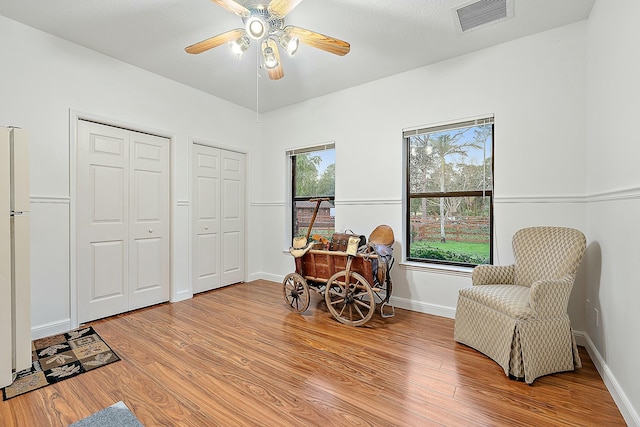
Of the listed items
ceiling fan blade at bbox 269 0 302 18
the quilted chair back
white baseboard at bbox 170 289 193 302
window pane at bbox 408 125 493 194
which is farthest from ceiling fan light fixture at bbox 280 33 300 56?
white baseboard at bbox 170 289 193 302

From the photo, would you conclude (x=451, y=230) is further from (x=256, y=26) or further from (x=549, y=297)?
(x=256, y=26)

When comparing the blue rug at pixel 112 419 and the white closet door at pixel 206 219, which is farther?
the white closet door at pixel 206 219

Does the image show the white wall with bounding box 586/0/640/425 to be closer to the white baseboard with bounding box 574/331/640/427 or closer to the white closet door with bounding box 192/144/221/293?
the white baseboard with bounding box 574/331/640/427

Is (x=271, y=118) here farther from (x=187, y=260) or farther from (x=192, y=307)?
(x=192, y=307)

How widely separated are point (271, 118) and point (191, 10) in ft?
7.55

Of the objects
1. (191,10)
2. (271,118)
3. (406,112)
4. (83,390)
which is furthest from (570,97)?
(83,390)

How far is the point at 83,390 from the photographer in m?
1.86

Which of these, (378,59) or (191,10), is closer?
(191,10)

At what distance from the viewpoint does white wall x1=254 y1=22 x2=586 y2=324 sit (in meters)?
2.51

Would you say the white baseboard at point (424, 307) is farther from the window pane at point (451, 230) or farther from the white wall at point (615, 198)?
the white wall at point (615, 198)

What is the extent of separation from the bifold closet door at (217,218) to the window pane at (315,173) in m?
0.87

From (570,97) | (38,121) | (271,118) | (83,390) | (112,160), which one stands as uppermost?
(271,118)

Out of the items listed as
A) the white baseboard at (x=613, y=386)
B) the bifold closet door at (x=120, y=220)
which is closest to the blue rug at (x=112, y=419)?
the bifold closet door at (x=120, y=220)

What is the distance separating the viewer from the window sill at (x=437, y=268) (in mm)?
3000
